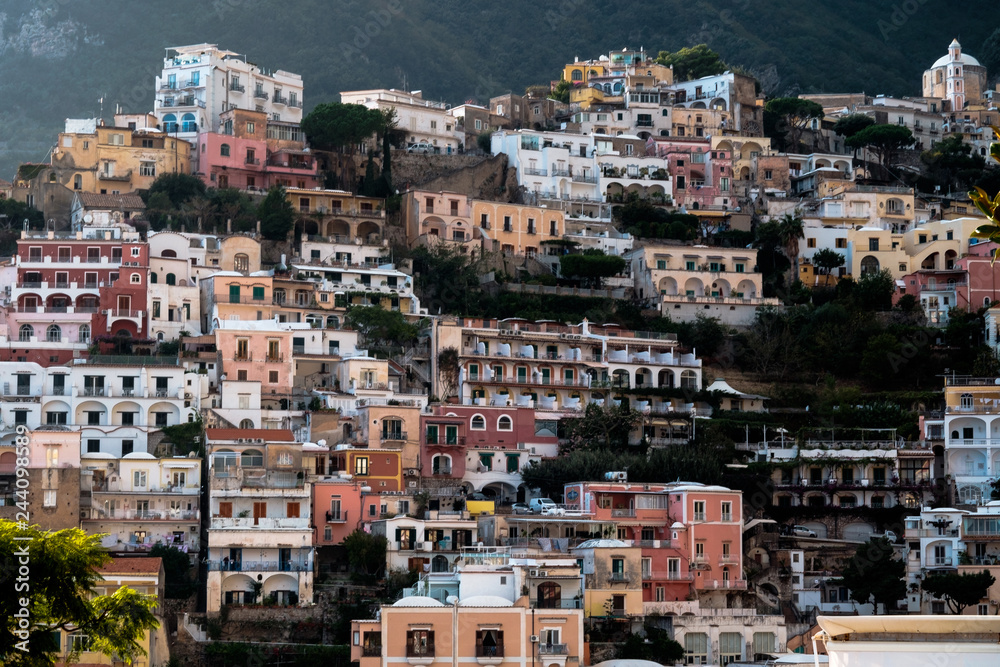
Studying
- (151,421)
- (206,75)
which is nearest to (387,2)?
(206,75)

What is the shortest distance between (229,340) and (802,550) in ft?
77.8

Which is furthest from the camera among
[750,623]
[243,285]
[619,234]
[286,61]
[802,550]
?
[286,61]

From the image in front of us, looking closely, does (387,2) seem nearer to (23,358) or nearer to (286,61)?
(286,61)

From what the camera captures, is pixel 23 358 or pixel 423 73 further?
pixel 423 73

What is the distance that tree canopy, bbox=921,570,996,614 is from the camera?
55219mm

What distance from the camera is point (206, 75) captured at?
8762 cm

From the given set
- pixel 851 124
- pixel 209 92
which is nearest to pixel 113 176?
pixel 209 92

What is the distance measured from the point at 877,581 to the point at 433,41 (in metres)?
87.3

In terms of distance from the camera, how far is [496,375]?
68.4 meters

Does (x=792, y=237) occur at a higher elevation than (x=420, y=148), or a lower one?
lower

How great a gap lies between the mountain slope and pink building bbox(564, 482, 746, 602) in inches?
2533

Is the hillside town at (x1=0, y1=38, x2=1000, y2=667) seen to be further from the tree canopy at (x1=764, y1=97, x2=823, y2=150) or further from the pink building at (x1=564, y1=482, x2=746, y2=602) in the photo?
the tree canopy at (x1=764, y1=97, x2=823, y2=150)

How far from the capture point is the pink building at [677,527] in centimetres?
5622

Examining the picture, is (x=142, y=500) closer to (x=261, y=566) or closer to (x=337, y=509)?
(x=261, y=566)
